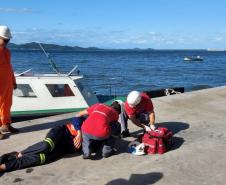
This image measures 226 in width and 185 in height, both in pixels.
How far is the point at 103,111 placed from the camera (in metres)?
A: 6.33

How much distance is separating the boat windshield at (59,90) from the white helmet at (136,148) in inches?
282

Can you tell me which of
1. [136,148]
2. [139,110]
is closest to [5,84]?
[139,110]

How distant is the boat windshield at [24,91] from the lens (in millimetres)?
13375

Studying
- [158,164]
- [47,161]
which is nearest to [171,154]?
[158,164]

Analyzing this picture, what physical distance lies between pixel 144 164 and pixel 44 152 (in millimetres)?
1402

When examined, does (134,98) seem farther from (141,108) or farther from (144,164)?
(144,164)

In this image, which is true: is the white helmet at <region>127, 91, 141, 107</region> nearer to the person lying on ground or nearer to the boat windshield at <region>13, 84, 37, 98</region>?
the person lying on ground

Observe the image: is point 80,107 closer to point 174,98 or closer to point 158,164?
point 174,98

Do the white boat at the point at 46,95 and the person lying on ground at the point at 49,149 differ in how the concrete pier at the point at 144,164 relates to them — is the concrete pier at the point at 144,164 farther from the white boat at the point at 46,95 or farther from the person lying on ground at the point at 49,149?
the white boat at the point at 46,95

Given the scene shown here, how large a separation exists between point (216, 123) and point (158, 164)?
288 cm

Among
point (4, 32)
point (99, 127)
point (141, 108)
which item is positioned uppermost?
point (4, 32)

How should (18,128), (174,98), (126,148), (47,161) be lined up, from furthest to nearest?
(174,98) → (18,128) → (126,148) → (47,161)

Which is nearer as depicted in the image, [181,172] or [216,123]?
[181,172]

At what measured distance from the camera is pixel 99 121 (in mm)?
6281
